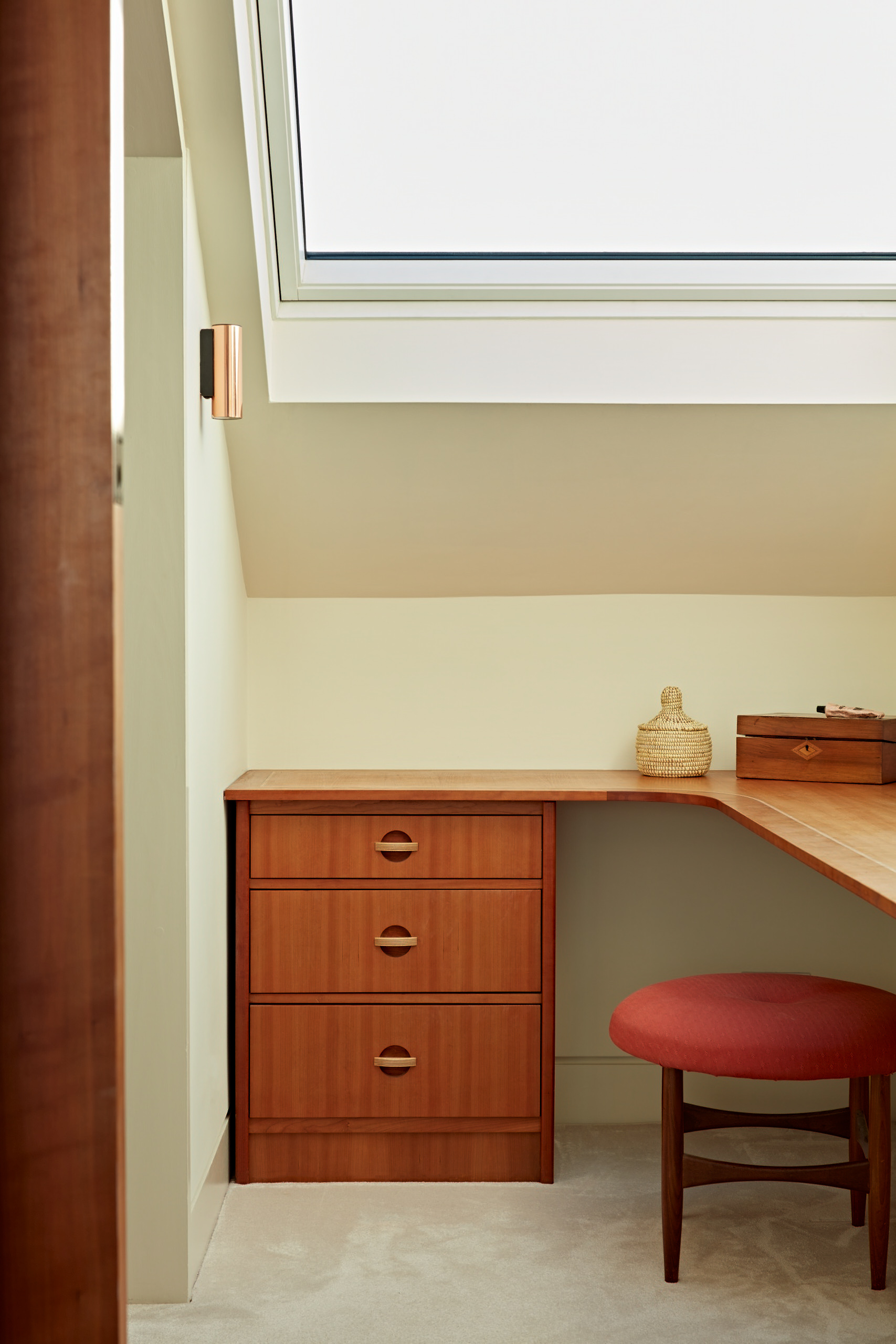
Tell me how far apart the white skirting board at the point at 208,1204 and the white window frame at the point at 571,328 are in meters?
1.55

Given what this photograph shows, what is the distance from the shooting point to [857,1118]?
85.9 inches

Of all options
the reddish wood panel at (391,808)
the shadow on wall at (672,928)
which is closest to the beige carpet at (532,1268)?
the shadow on wall at (672,928)

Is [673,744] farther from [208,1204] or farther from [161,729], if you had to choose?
[208,1204]

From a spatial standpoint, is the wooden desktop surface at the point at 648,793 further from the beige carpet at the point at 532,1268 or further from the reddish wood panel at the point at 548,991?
the beige carpet at the point at 532,1268

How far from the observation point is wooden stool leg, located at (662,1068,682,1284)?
1963 mm

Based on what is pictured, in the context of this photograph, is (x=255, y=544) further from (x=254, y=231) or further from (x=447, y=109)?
(x=447, y=109)

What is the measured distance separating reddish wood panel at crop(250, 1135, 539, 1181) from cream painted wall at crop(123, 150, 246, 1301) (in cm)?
40

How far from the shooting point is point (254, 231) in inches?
81.5

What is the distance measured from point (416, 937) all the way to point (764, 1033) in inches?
32.1

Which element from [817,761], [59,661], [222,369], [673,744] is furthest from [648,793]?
[59,661]

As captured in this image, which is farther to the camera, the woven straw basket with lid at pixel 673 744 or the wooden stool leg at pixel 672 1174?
the woven straw basket with lid at pixel 673 744

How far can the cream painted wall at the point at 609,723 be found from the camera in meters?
2.78

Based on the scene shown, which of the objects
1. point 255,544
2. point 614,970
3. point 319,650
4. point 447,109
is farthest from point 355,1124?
point 447,109

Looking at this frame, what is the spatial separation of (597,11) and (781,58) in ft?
1.20
